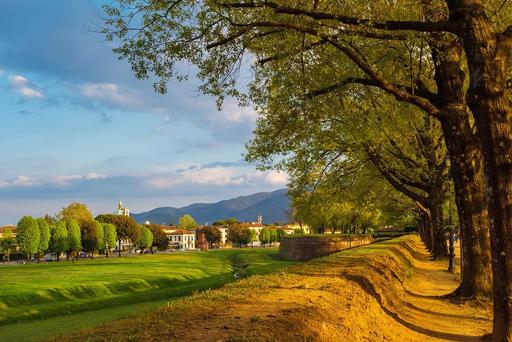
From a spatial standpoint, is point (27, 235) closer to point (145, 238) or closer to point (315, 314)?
point (145, 238)

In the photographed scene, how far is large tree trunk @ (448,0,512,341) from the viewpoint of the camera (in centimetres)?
Answer: 1002

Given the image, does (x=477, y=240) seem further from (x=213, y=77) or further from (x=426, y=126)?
(x=426, y=126)

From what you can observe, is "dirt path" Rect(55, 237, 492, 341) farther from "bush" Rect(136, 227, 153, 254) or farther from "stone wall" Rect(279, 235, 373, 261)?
"bush" Rect(136, 227, 153, 254)

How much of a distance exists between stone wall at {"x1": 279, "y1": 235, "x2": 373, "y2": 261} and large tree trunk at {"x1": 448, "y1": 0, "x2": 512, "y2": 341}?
73.3 m

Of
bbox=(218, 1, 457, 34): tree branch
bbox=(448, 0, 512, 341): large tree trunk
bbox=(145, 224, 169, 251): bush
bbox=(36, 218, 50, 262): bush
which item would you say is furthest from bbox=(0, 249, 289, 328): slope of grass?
bbox=(145, 224, 169, 251): bush

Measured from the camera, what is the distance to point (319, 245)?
285 ft

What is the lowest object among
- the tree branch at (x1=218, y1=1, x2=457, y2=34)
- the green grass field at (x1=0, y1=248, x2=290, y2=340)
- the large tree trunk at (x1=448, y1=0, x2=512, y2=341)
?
the green grass field at (x1=0, y1=248, x2=290, y2=340)

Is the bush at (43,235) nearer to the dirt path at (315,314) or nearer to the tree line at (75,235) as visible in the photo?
the tree line at (75,235)

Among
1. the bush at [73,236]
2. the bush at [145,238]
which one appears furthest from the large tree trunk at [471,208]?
the bush at [145,238]

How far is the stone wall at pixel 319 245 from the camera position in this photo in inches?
3386

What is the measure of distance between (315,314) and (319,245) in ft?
257

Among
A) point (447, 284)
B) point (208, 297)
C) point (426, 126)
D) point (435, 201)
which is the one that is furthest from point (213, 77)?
point (435, 201)

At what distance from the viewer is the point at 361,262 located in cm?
2152

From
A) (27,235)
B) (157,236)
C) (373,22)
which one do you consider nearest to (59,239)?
(27,235)
